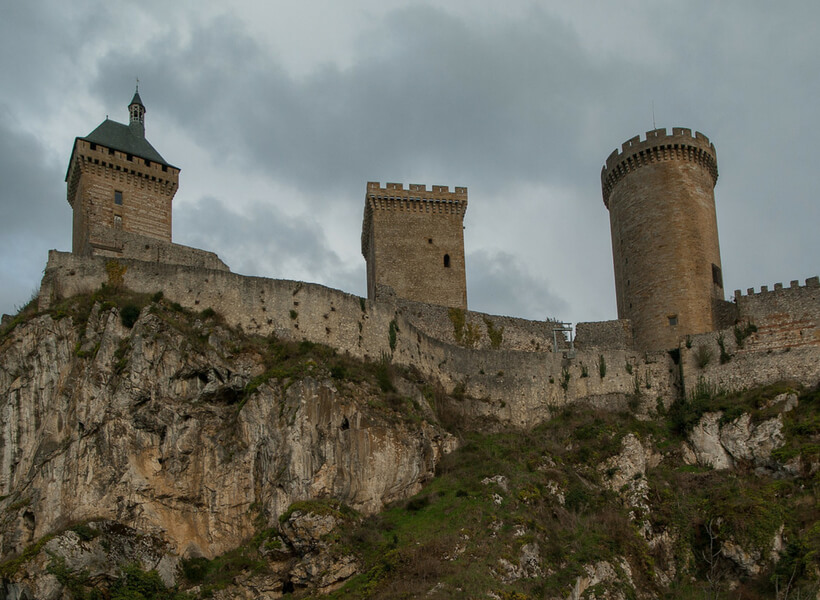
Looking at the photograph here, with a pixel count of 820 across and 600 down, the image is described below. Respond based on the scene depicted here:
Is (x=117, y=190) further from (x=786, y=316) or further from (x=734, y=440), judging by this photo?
(x=786, y=316)

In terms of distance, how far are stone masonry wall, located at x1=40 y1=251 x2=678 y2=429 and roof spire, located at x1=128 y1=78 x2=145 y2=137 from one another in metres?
13.7

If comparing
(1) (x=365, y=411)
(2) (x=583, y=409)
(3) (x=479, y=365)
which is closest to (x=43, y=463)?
(1) (x=365, y=411)

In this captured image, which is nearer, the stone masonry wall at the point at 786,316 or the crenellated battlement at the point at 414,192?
the stone masonry wall at the point at 786,316

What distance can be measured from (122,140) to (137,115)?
2.91m

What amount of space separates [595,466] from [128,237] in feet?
65.4

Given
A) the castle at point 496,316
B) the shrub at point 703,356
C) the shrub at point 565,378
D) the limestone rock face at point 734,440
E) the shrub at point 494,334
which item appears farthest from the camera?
the shrub at point 494,334

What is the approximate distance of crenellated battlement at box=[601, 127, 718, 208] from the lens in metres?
→ 49.0

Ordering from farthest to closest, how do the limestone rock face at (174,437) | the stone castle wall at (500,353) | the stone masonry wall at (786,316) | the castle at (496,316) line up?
the stone masonry wall at (786,316) → the castle at (496,316) → the stone castle wall at (500,353) → the limestone rock face at (174,437)

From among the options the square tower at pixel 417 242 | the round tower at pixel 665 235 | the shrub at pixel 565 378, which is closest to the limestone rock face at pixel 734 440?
the shrub at pixel 565 378

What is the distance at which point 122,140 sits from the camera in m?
47.1

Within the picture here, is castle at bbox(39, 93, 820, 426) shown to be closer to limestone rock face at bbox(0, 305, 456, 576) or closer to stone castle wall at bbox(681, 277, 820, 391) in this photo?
stone castle wall at bbox(681, 277, 820, 391)

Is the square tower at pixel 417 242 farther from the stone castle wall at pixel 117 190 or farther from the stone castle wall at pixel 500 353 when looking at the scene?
the stone castle wall at pixel 117 190

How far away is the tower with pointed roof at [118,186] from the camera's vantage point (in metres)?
44.4

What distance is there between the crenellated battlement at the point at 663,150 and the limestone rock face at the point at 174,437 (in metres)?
20.1
